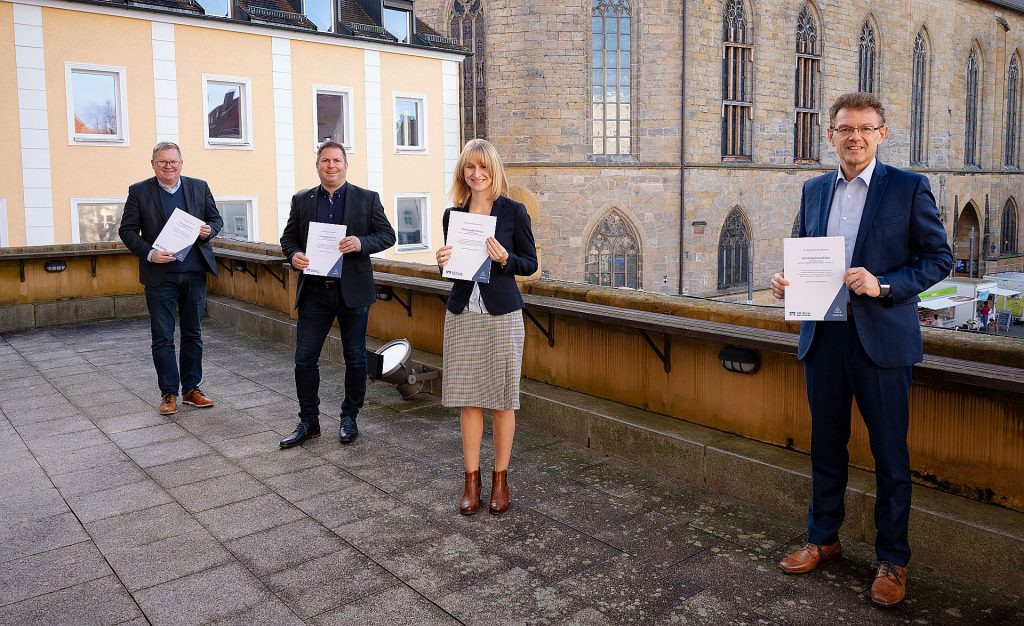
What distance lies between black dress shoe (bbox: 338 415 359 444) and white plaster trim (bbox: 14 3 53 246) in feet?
49.7

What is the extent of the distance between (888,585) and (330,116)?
21739 mm

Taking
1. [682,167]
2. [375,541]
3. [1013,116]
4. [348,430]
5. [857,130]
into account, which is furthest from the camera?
[1013,116]

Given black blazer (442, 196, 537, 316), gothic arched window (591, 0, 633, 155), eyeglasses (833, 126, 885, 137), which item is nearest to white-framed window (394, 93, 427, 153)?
gothic arched window (591, 0, 633, 155)

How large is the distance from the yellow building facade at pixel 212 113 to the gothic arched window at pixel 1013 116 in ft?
112

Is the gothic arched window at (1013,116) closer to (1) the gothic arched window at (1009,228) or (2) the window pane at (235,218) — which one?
(1) the gothic arched window at (1009,228)

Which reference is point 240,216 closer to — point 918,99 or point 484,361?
point 484,361

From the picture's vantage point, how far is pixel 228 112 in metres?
21.2

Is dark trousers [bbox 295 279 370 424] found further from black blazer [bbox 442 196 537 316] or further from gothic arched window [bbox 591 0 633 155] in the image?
gothic arched window [bbox 591 0 633 155]

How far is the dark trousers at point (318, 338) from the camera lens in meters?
5.54

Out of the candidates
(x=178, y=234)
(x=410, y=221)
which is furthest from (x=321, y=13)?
(x=178, y=234)

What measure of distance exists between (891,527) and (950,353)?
97 cm

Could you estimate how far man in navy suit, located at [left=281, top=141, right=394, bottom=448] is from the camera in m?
5.50

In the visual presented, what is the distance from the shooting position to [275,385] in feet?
24.0

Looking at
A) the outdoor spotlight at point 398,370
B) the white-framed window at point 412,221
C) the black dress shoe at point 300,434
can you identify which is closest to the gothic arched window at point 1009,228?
the white-framed window at point 412,221
